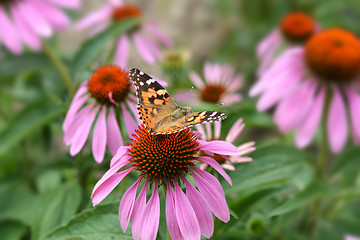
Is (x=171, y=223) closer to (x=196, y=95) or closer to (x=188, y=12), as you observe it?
(x=196, y=95)

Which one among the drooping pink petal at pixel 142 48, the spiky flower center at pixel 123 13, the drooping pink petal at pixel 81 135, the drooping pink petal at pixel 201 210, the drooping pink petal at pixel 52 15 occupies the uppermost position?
the drooping pink petal at pixel 52 15

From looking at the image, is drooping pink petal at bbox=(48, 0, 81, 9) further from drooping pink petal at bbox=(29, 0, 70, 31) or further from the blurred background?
the blurred background

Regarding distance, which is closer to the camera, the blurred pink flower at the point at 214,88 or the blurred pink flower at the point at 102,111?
the blurred pink flower at the point at 102,111

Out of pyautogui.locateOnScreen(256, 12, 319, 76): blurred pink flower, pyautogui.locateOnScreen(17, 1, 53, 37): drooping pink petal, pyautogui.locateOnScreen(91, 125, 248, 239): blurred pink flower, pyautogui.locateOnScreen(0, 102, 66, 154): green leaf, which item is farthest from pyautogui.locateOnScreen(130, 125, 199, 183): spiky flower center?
pyautogui.locateOnScreen(256, 12, 319, 76): blurred pink flower

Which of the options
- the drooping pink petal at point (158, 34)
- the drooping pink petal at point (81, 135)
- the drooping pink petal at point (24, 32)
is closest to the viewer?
the drooping pink petal at point (81, 135)

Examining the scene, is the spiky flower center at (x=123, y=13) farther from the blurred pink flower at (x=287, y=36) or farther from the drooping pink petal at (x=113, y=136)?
the drooping pink petal at (x=113, y=136)

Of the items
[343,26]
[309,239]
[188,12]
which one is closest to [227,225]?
[309,239]

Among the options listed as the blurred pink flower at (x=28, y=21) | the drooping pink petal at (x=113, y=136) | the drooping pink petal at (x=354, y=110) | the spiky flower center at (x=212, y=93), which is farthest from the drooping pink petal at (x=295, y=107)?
the blurred pink flower at (x=28, y=21)

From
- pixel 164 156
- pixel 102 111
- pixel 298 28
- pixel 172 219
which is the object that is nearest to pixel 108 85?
pixel 102 111
